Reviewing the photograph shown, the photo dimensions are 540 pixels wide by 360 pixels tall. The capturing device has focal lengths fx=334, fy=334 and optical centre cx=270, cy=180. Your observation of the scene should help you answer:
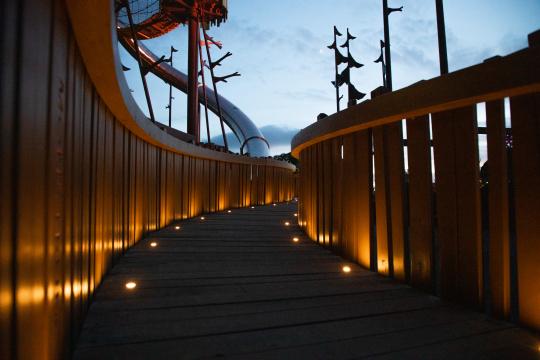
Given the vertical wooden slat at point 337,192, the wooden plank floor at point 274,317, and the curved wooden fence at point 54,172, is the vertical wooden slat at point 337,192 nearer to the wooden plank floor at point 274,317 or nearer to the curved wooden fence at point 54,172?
the wooden plank floor at point 274,317

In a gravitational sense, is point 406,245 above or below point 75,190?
below

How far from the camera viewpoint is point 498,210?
2283mm

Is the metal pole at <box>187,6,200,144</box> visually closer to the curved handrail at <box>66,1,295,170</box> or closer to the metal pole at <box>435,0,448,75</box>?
the curved handrail at <box>66,1,295,170</box>

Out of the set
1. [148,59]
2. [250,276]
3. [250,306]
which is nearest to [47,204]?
[250,306]

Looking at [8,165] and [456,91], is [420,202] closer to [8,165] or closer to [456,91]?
[456,91]

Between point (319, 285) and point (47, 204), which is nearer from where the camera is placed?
point (47, 204)

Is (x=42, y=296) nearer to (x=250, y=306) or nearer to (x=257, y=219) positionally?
(x=250, y=306)

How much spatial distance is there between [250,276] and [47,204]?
223 cm

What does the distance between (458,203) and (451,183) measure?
0.16 m

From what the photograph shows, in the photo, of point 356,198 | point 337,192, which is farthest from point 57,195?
point 337,192

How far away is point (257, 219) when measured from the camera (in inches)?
283

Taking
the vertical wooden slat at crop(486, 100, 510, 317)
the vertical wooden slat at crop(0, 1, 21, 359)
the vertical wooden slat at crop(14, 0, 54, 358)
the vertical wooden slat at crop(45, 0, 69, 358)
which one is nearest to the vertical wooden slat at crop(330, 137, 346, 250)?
the vertical wooden slat at crop(486, 100, 510, 317)

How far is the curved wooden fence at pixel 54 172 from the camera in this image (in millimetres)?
1069

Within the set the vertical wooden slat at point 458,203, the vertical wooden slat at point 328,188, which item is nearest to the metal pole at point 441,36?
the vertical wooden slat at point 328,188
